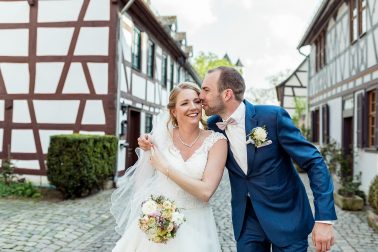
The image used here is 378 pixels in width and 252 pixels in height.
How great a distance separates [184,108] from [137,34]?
10879mm

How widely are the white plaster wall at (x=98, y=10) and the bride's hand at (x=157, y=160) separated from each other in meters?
8.74

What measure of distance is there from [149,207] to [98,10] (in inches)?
363

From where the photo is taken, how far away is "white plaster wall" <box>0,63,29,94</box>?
11.3 metres

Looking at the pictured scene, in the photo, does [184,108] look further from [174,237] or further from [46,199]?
[46,199]

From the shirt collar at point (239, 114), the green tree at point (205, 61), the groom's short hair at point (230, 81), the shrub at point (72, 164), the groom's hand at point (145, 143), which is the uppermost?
the green tree at point (205, 61)

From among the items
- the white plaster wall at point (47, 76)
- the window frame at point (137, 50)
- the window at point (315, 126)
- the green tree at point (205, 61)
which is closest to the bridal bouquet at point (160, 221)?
the white plaster wall at point (47, 76)

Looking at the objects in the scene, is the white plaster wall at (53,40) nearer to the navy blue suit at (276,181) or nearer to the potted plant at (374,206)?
the potted plant at (374,206)

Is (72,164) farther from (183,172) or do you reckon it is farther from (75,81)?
(183,172)

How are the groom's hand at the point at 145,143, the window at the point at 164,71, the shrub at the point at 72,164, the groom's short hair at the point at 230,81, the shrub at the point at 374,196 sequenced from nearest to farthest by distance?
the groom's short hair at the point at 230,81 < the groom's hand at the point at 145,143 < the shrub at the point at 374,196 < the shrub at the point at 72,164 < the window at the point at 164,71

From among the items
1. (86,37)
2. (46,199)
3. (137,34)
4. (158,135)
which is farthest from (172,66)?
(158,135)

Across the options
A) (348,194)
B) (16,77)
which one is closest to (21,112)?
(16,77)

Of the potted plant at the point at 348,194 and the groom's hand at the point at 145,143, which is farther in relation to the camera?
the potted plant at the point at 348,194

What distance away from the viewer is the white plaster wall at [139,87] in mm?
12878

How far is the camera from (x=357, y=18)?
35.2 feet
